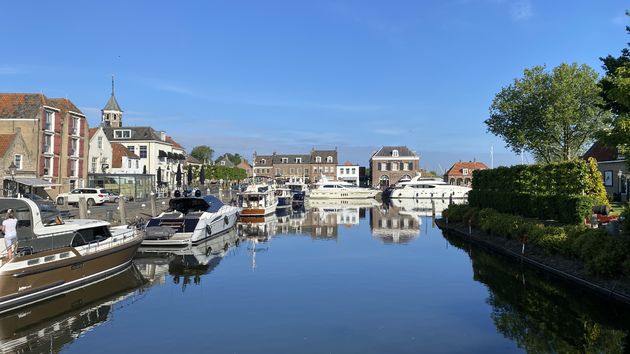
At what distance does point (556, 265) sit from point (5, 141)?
44.0 metres

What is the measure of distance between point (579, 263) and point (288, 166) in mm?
112853

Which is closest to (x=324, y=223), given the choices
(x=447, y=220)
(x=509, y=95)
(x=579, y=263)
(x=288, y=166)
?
(x=447, y=220)

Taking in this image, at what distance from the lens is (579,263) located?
60.7 ft

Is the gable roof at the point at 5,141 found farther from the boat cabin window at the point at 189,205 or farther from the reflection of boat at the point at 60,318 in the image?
the reflection of boat at the point at 60,318

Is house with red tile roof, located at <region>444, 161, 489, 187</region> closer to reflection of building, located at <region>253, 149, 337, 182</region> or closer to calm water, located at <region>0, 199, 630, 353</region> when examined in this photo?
reflection of building, located at <region>253, 149, 337, 182</region>

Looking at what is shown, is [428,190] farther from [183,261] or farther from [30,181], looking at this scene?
[183,261]

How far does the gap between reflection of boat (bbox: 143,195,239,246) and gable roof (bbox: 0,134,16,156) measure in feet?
67.5

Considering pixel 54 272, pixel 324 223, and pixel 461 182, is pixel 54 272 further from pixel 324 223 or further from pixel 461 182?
pixel 461 182

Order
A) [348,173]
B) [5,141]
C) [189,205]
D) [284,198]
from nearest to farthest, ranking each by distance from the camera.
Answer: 1. [189,205]
2. [5,141]
3. [284,198]
4. [348,173]

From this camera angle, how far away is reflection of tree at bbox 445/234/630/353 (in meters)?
12.1

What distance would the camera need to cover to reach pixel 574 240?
1878cm

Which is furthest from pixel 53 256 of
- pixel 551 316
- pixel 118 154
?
pixel 118 154

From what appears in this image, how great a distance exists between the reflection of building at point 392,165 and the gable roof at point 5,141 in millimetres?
77363

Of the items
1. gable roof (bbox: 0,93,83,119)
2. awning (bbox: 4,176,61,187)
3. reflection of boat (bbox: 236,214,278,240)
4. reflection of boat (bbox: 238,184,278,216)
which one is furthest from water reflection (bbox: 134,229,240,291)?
gable roof (bbox: 0,93,83,119)
